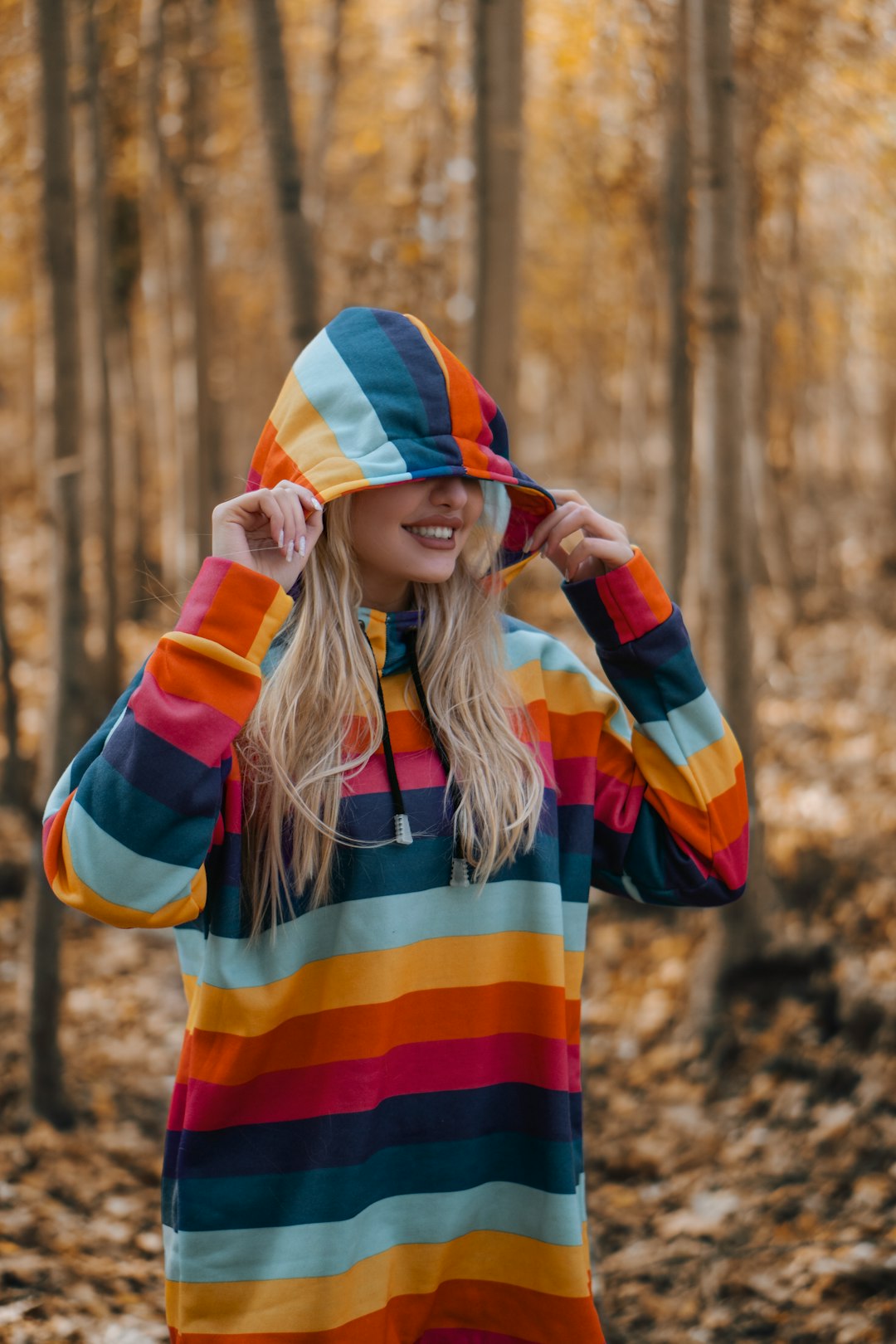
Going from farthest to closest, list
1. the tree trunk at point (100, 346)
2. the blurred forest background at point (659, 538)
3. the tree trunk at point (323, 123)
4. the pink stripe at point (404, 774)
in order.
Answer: the tree trunk at point (323, 123)
the tree trunk at point (100, 346)
the blurred forest background at point (659, 538)
the pink stripe at point (404, 774)

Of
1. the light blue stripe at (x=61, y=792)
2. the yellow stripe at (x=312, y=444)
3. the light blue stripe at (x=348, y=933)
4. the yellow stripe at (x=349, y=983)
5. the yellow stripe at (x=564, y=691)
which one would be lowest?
the yellow stripe at (x=349, y=983)

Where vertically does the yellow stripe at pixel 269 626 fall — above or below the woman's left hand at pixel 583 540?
below

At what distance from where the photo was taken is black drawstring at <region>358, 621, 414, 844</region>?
1.70 metres

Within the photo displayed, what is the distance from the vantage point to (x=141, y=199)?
10.2 meters

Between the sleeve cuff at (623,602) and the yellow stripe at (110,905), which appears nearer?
the yellow stripe at (110,905)

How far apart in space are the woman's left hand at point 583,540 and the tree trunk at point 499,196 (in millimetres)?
2550

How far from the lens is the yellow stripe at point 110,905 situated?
4.95 ft

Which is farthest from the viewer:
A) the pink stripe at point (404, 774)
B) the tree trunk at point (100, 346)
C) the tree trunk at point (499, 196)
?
the tree trunk at point (100, 346)

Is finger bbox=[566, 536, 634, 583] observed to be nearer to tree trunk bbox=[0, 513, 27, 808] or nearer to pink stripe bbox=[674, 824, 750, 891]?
pink stripe bbox=[674, 824, 750, 891]

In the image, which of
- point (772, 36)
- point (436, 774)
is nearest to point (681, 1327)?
point (436, 774)

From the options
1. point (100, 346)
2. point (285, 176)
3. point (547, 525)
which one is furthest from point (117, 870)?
point (100, 346)

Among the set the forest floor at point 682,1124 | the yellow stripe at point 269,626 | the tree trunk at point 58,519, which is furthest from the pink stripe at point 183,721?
the tree trunk at point 58,519

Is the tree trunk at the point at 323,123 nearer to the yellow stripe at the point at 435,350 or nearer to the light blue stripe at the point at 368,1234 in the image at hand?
the yellow stripe at the point at 435,350

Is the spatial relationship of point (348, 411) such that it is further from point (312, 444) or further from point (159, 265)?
point (159, 265)
